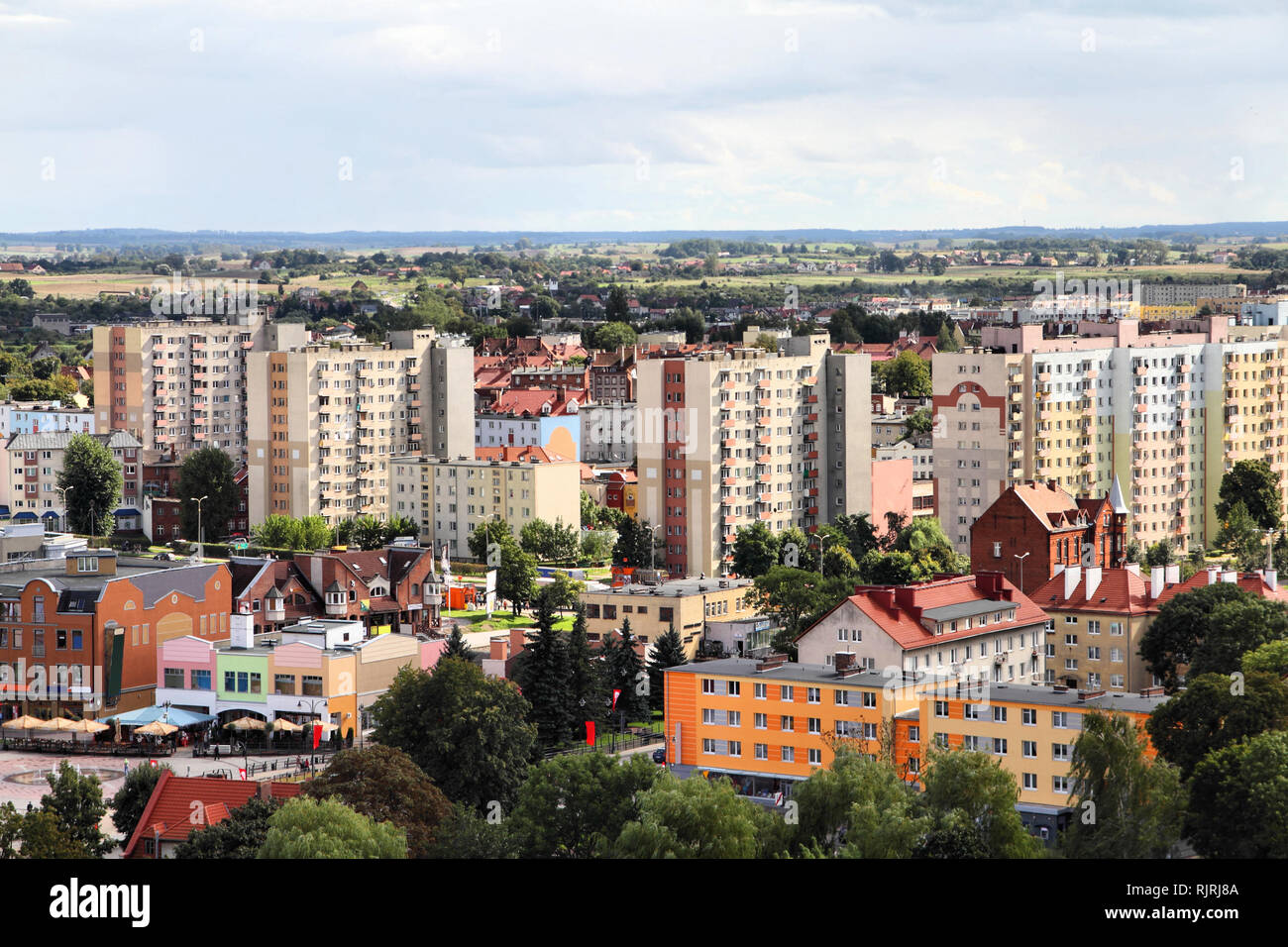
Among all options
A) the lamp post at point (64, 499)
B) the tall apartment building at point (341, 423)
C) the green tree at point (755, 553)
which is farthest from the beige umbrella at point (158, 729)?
the lamp post at point (64, 499)

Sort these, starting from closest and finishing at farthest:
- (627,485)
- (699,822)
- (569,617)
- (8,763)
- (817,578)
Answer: (699,822), (8,763), (817,578), (569,617), (627,485)

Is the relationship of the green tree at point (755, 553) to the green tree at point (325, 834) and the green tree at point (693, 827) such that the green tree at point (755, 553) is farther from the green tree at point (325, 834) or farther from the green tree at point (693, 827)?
the green tree at point (325, 834)

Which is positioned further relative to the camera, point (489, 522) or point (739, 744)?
point (489, 522)

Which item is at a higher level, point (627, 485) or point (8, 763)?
point (627, 485)

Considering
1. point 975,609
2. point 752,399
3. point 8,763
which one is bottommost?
point 8,763
